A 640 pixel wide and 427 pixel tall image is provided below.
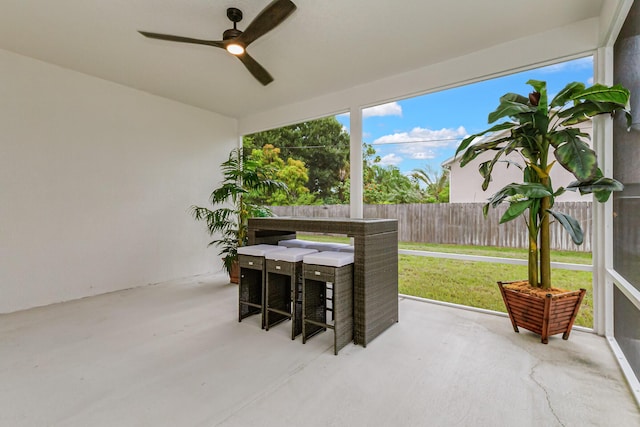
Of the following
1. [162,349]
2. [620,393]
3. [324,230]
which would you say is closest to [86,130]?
[162,349]

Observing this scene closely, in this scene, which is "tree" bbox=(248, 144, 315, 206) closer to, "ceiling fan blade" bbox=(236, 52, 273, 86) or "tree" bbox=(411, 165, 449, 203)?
"tree" bbox=(411, 165, 449, 203)

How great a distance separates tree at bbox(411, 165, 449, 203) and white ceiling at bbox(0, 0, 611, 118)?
1.22 metres

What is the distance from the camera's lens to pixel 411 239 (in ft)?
12.1

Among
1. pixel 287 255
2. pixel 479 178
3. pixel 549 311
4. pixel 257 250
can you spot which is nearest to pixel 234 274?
pixel 257 250

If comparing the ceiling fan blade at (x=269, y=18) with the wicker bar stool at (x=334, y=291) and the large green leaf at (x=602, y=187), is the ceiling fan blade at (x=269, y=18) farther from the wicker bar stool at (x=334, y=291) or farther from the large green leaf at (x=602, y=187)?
the large green leaf at (x=602, y=187)

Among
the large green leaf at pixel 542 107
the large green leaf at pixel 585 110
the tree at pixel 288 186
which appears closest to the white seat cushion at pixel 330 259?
the large green leaf at pixel 542 107

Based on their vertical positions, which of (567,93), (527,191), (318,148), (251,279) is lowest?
(251,279)

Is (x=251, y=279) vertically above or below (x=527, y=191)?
Result: below

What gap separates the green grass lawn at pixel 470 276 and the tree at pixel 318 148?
4.41 feet

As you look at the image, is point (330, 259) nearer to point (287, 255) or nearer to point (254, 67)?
point (287, 255)

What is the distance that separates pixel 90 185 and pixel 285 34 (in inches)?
117

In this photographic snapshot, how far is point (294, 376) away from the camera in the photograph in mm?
1886

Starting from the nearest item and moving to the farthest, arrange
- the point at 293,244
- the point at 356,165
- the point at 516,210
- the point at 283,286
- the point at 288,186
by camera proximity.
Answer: the point at 516,210 → the point at 283,286 → the point at 293,244 → the point at 356,165 → the point at 288,186

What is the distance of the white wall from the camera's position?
3121mm
